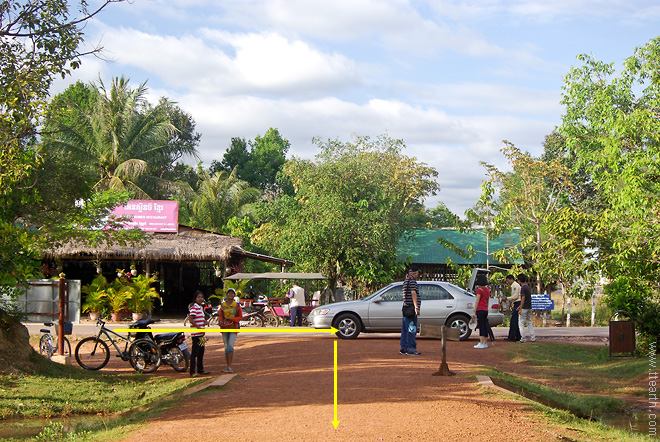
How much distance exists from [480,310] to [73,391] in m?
9.02

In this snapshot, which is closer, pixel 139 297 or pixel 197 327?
pixel 197 327

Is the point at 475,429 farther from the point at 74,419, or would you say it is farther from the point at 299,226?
the point at 299,226

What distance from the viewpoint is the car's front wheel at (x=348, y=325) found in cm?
1744

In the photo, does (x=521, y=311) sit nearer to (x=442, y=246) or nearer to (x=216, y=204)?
(x=442, y=246)

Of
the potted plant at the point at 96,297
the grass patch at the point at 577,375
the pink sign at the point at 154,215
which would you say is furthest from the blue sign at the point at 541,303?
the potted plant at the point at 96,297

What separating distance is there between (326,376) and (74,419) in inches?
157

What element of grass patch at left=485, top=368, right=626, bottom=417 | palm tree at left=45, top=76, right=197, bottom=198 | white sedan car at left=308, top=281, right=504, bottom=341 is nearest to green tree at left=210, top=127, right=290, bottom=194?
palm tree at left=45, top=76, right=197, bottom=198

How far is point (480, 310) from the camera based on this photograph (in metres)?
16.0

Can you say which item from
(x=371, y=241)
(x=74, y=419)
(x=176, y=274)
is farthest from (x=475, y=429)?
(x=176, y=274)

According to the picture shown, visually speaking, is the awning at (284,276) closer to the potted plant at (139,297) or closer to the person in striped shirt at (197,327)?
the potted plant at (139,297)

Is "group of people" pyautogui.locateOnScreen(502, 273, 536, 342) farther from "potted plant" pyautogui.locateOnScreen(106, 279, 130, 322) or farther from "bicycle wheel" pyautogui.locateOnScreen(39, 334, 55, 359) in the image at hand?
"potted plant" pyautogui.locateOnScreen(106, 279, 130, 322)

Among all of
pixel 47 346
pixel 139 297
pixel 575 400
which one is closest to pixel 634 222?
pixel 575 400

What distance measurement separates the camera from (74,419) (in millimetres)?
9523

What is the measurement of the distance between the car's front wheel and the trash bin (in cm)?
584
